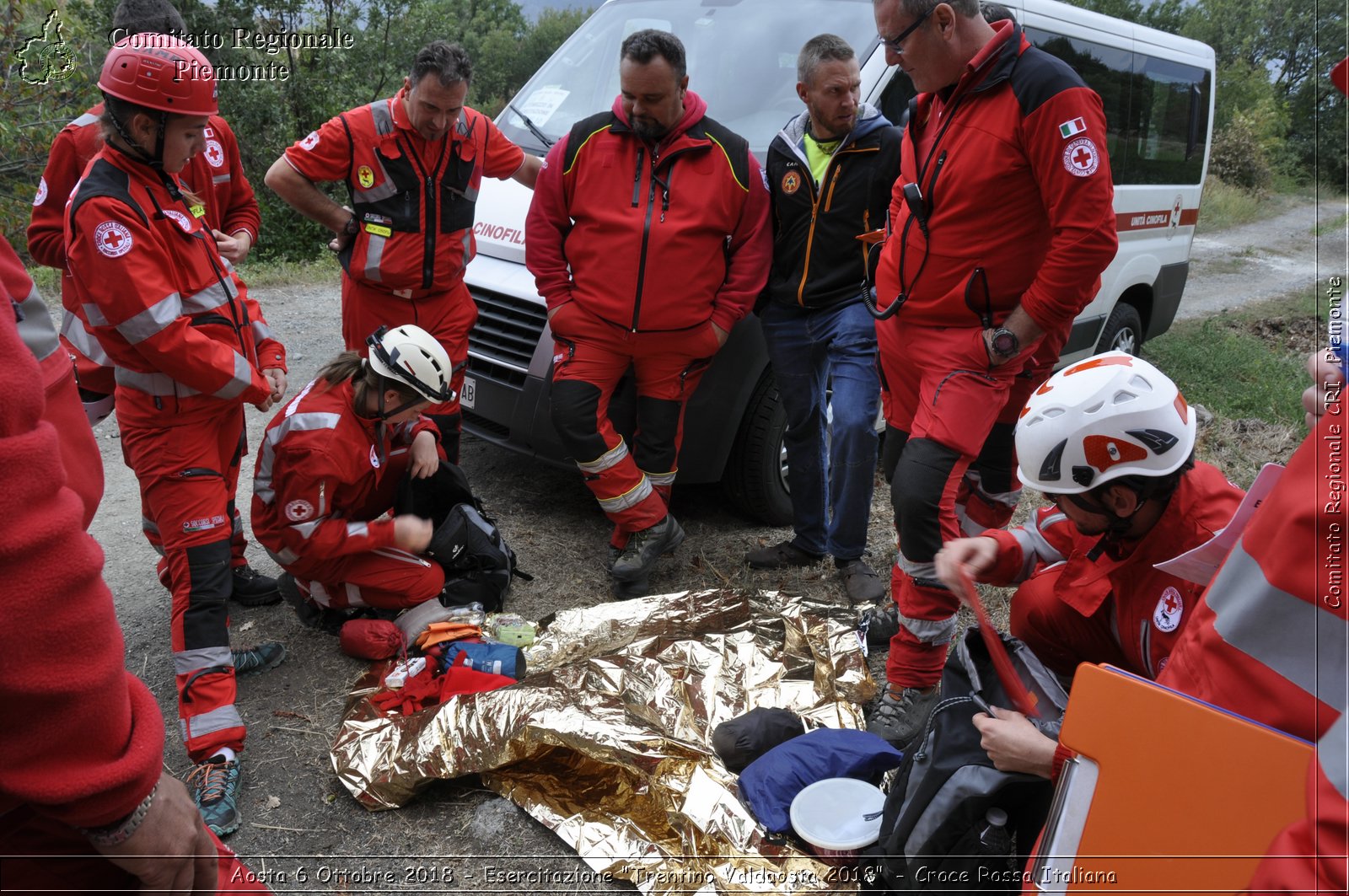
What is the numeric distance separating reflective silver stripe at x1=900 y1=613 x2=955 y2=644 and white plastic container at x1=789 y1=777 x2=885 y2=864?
647 mm

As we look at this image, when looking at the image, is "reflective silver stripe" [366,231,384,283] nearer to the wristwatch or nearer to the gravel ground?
the gravel ground

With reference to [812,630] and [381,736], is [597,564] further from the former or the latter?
[381,736]

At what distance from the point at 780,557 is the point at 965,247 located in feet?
5.85

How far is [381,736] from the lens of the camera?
3.04m

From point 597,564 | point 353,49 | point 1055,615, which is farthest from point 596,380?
point 353,49

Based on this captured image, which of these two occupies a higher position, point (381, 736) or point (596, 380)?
point (596, 380)

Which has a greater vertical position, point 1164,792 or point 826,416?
point 1164,792

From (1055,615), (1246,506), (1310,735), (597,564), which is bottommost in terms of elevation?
(597,564)

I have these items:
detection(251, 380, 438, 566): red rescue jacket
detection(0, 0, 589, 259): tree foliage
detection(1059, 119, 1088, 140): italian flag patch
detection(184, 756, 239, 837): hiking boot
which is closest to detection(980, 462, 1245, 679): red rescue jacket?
detection(1059, 119, 1088, 140): italian flag patch

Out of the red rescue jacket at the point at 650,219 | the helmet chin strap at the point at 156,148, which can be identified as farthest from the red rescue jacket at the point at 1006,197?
the helmet chin strap at the point at 156,148

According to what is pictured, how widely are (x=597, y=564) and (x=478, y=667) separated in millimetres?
1124

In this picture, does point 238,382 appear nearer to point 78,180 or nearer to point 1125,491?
point 78,180

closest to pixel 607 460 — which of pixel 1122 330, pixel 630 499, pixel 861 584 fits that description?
pixel 630 499

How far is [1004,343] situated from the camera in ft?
10.4
